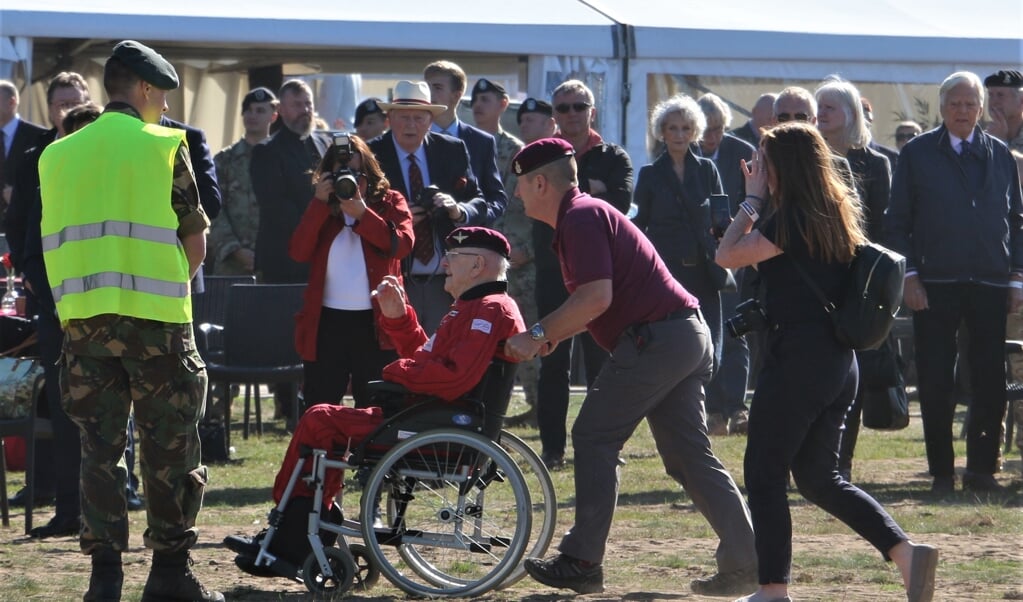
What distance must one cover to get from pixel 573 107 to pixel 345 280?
208 cm

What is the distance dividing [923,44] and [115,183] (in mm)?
10102

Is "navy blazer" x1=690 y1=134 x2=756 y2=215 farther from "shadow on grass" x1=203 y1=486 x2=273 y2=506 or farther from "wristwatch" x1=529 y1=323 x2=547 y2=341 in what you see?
"wristwatch" x1=529 y1=323 x2=547 y2=341

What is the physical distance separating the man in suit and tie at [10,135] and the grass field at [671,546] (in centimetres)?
175

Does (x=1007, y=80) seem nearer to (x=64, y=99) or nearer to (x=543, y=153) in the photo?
(x=543, y=153)

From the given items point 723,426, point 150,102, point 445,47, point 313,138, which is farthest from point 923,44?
point 150,102

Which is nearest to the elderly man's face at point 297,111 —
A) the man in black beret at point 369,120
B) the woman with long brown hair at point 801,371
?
the man in black beret at point 369,120

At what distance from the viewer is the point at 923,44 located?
14211 mm

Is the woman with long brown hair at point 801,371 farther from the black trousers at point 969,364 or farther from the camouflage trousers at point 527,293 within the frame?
the camouflage trousers at point 527,293

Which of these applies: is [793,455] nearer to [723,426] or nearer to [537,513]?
[537,513]

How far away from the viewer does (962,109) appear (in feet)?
27.7

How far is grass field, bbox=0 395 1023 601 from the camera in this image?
612 cm

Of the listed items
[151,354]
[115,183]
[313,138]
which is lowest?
[151,354]

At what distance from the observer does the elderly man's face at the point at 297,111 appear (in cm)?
1123

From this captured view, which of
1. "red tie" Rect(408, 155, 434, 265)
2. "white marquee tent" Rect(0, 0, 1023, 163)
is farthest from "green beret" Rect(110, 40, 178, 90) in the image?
"white marquee tent" Rect(0, 0, 1023, 163)
